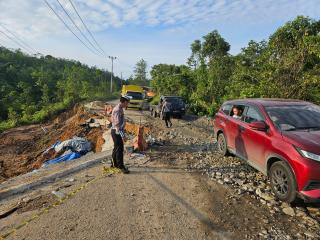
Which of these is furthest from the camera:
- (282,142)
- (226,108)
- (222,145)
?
(222,145)

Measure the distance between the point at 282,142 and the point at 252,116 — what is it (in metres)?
1.51

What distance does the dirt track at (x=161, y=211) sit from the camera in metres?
4.56

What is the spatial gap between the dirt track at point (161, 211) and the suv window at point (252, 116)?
144 centimetres

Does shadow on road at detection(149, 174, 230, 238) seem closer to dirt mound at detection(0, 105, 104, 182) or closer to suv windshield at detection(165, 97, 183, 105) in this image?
dirt mound at detection(0, 105, 104, 182)

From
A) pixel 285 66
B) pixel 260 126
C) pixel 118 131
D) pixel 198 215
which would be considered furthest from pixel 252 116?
pixel 285 66

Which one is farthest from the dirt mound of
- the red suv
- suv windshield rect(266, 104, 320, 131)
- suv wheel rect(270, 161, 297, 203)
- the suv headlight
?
the suv headlight

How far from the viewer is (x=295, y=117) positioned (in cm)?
614

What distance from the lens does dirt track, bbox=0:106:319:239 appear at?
15.0 ft

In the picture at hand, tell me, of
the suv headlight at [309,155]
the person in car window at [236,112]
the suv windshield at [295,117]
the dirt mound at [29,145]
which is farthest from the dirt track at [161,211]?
the dirt mound at [29,145]

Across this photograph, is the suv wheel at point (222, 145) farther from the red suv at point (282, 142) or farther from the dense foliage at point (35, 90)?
the dense foliage at point (35, 90)

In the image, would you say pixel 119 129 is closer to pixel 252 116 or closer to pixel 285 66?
pixel 252 116

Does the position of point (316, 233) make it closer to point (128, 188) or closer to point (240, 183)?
point (240, 183)

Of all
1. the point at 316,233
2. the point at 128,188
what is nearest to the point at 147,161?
the point at 128,188

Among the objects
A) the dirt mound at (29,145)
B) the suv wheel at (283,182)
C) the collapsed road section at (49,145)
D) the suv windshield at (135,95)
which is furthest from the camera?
the suv windshield at (135,95)
